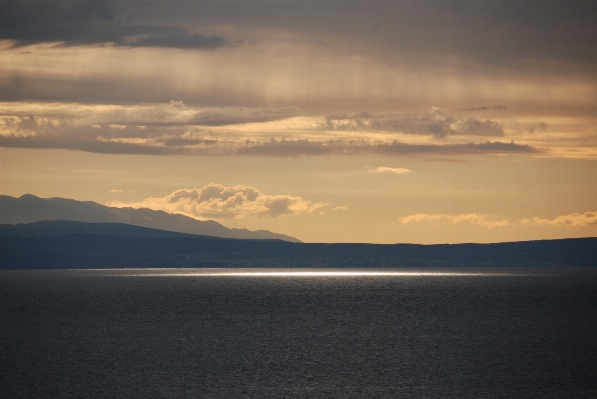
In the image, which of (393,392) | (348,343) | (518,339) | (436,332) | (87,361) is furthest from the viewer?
(436,332)

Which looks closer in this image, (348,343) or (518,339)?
(348,343)

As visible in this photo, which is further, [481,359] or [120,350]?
[120,350]

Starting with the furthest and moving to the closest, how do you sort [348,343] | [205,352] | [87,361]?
[348,343], [205,352], [87,361]

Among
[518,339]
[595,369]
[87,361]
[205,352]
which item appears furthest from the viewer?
[518,339]

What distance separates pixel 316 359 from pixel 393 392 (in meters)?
13.5

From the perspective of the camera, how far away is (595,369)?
166 ft

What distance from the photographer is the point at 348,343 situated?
219 feet

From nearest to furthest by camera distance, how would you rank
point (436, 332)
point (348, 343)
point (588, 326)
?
point (348, 343)
point (436, 332)
point (588, 326)

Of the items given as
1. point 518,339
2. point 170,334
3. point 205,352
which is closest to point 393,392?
point 205,352

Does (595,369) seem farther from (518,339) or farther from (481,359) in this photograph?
(518,339)

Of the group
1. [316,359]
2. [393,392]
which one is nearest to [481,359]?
[316,359]

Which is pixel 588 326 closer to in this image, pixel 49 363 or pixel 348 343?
pixel 348 343

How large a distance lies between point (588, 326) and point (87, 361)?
183ft

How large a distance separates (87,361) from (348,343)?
22.9 m
